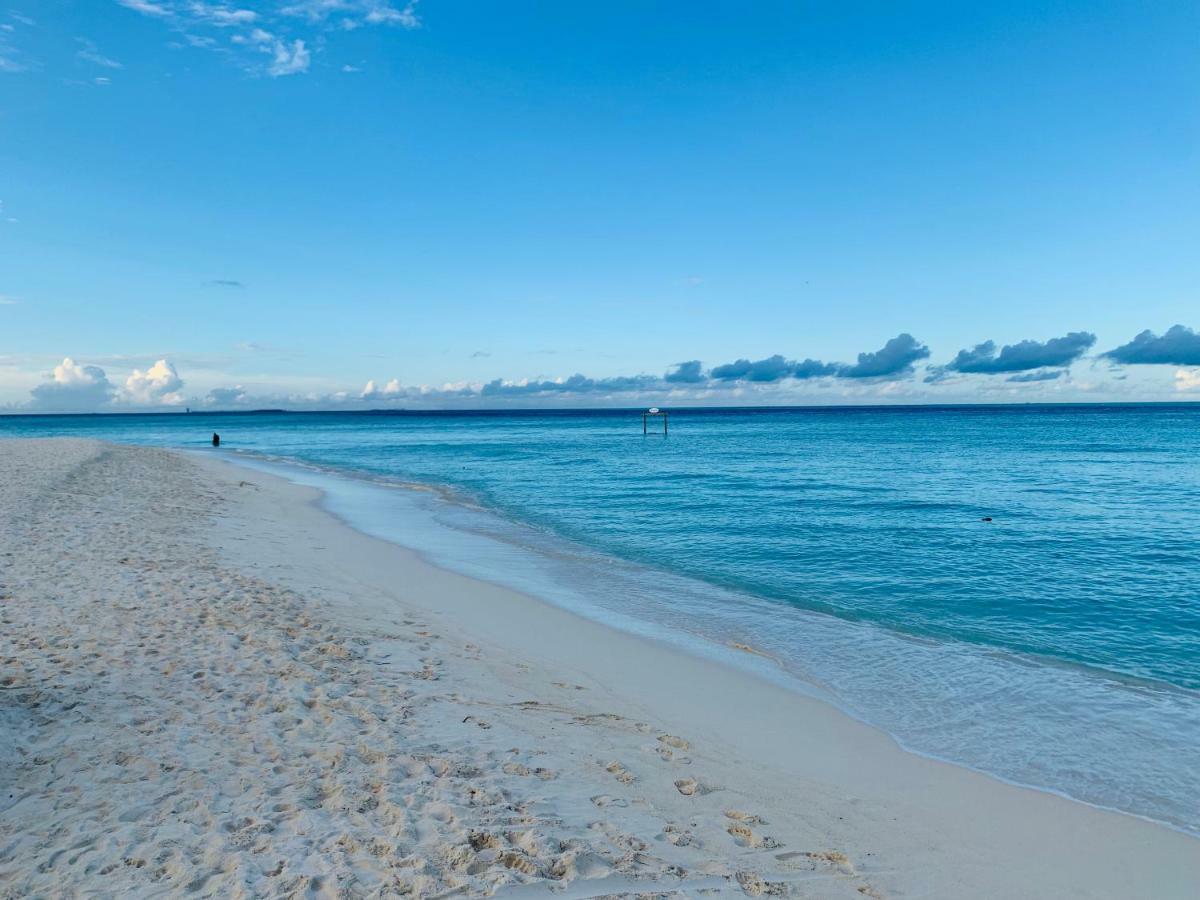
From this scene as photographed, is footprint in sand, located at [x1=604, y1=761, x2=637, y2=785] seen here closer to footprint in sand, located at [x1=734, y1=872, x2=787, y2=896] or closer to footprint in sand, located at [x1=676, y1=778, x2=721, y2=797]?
footprint in sand, located at [x1=676, y1=778, x2=721, y2=797]

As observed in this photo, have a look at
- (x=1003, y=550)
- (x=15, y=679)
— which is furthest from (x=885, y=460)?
(x=15, y=679)

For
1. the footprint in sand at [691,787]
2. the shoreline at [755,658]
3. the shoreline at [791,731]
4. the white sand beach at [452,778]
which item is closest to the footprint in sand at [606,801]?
the white sand beach at [452,778]

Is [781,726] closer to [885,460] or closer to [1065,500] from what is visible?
[1065,500]

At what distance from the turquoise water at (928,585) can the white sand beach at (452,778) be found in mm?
1366

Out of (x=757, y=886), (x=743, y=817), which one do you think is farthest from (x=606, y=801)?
(x=757, y=886)

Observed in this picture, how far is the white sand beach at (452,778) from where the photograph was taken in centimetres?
524

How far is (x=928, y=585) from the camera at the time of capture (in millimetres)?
16734

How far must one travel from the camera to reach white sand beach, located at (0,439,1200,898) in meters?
5.24

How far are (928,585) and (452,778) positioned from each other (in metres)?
13.6

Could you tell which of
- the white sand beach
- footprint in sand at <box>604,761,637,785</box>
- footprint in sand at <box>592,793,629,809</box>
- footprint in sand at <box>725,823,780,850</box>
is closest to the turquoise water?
the white sand beach

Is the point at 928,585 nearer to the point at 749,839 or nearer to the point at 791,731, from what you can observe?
the point at 791,731

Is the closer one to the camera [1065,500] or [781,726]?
A: [781,726]

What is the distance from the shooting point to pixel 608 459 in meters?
57.4

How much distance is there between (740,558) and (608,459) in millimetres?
38006
